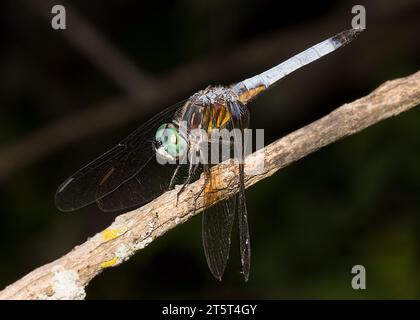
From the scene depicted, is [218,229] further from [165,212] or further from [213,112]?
[213,112]

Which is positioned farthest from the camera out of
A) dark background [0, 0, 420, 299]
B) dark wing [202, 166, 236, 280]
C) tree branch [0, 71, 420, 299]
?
dark background [0, 0, 420, 299]

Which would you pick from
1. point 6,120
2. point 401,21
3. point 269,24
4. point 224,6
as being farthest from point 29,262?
point 401,21

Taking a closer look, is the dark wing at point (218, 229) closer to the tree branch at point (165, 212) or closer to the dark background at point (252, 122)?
the tree branch at point (165, 212)

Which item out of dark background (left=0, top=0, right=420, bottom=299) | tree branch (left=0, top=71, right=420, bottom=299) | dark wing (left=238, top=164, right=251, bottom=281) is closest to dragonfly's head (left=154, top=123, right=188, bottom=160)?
tree branch (left=0, top=71, right=420, bottom=299)

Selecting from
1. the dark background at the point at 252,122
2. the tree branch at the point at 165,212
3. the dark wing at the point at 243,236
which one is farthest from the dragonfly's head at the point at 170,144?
the dark background at the point at 252,122

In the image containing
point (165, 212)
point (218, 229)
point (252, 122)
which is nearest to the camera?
point (165, 212)

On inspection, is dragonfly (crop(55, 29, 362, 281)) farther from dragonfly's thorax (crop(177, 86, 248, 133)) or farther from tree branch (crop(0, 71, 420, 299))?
tree branch (crop(0, 71, 420, 299))

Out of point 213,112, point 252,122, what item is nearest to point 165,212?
point 213,112
